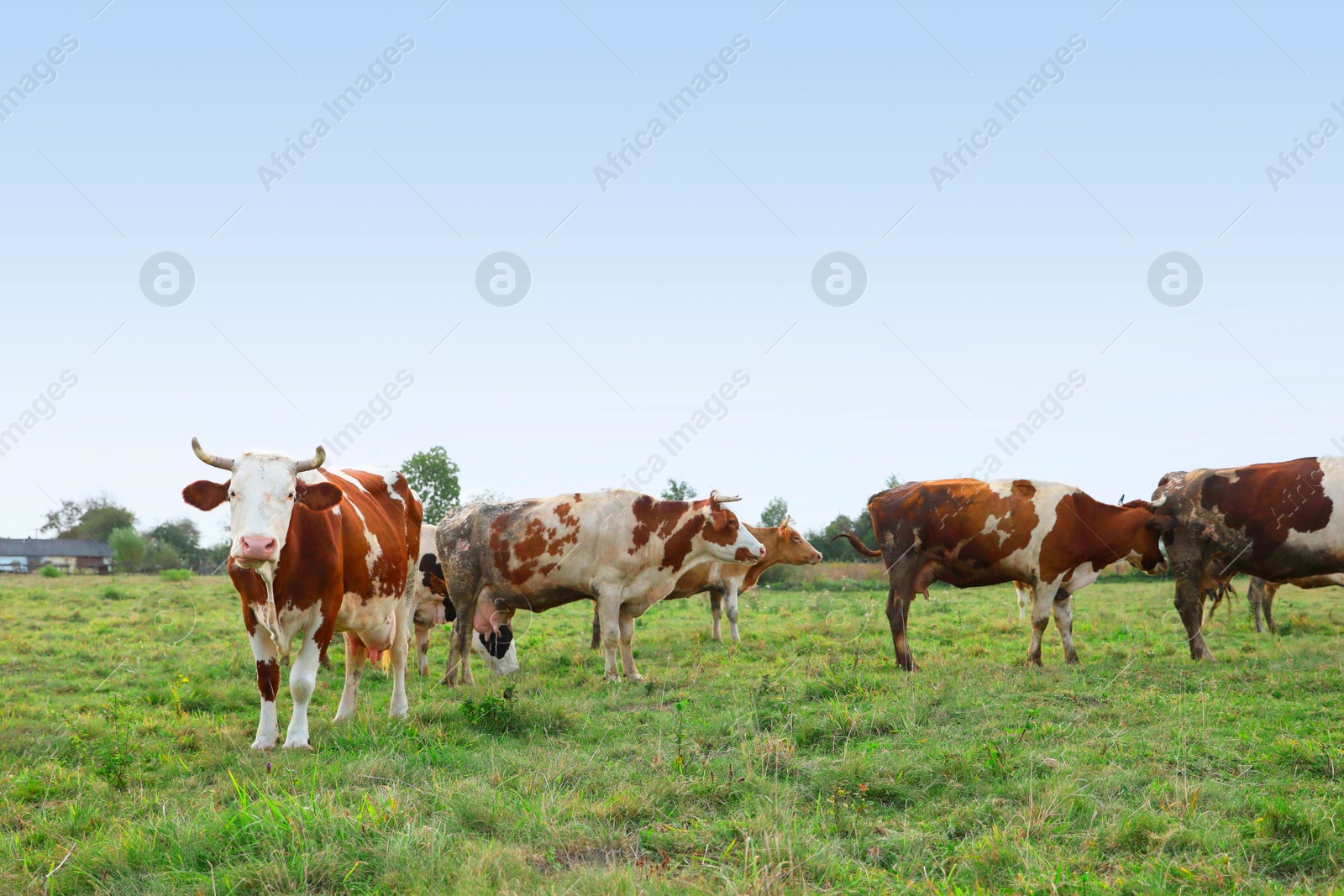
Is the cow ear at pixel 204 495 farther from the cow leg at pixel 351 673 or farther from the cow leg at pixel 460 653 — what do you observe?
the cow leg at pixel 460 653

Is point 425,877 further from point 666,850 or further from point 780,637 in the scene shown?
point 780,637

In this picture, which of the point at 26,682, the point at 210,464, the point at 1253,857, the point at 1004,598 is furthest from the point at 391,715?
the point at 1004,598

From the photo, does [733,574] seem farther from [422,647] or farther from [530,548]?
[422,647]

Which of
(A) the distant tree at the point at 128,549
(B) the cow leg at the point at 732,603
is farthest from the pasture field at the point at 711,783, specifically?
(A) the distant tree at the point at 128,549

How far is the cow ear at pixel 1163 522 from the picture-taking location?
12508 millimetres

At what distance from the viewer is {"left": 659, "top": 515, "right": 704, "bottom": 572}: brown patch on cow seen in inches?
494

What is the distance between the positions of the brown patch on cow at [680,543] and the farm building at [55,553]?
85074 mm

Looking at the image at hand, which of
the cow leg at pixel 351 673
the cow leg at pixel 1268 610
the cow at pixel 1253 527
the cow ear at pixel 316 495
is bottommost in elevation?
the cow leg at pixel 1268 610

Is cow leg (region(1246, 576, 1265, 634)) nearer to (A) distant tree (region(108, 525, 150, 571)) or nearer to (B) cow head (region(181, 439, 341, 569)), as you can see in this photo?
(B) cow head (region(181, 439, 341, 569))

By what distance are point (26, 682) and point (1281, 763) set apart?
42.3ft

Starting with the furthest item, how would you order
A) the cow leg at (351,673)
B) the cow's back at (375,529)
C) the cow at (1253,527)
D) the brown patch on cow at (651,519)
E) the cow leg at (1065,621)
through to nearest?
the brown patch on cow at (651,519) → the cow at (1253,527) → the cow leg at (1065,621) → the cow leg at (351,673) → the cow's back at (375,529)

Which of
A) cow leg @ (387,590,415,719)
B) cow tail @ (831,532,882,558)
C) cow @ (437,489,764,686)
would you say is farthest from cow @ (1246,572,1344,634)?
cow leg @ (387,590,415,719)

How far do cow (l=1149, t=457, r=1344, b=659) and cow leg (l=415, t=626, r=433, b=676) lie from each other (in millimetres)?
9629

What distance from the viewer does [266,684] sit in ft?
25.6
